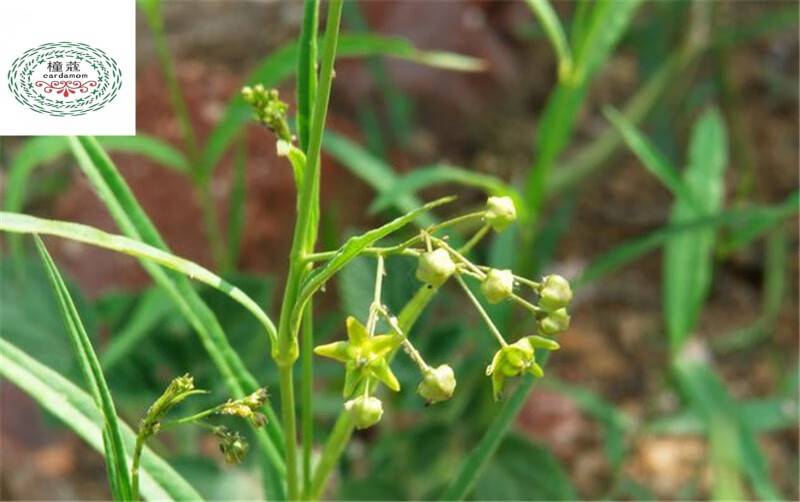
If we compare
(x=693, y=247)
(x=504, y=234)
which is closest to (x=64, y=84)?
(x=504, y=234)

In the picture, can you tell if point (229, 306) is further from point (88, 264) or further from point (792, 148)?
point (792, 148)

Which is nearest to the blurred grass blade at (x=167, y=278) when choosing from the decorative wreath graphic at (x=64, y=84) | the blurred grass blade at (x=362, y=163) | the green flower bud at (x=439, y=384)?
the decorative wreath graphic at (x=64, y=84)

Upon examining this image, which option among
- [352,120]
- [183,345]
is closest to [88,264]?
[352,120]

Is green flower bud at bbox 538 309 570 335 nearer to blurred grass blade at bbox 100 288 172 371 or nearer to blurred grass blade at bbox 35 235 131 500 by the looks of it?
blurred grass blade at bbox 35 235 131 500

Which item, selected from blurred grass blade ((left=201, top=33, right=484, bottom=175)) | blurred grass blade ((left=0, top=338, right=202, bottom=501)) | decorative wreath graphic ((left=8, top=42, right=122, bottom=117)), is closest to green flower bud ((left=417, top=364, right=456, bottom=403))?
blurred grass blade ((left=0, top=338, right=202, bottom=501))

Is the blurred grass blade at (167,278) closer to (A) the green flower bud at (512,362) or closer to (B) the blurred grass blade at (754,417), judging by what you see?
(A) the green flower bud at (512,362)

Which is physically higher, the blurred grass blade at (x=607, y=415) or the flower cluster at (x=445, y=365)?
the blurred grass blade at (x=607, y=415)
